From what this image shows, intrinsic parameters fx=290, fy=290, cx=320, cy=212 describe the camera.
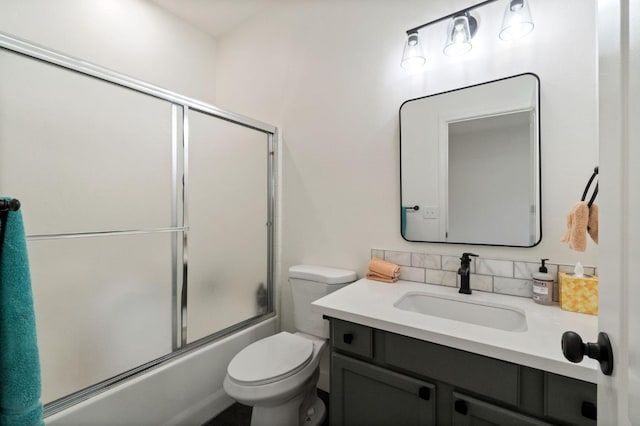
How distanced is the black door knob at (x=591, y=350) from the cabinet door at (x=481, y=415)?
0.47 m

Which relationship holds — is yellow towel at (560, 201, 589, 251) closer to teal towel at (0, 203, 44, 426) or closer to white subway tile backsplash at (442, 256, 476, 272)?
white subway tile backsplash at (442, 256, 476, 272)

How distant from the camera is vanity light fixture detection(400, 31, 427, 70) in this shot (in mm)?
1547

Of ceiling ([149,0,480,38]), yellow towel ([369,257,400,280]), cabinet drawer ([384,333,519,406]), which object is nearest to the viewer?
cabinet drawer ([384,333,519,406])

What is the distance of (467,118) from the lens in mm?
1469

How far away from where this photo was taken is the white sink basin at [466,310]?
1.21 metres

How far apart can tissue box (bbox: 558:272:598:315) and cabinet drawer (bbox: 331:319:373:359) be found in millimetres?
782

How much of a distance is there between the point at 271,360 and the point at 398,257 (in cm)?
87

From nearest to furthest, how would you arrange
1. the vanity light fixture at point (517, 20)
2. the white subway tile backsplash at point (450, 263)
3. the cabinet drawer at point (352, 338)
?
the cabinet drawer at point (352, 338)
the vanity light fixture at point (517, 20)
the white subway tile backsplash at point (450, 263)

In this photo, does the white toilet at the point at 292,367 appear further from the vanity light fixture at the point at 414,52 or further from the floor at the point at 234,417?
the vanity light fixture at the point at 414,52

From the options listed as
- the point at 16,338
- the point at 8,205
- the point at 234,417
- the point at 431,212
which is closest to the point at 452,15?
the point at 431,212

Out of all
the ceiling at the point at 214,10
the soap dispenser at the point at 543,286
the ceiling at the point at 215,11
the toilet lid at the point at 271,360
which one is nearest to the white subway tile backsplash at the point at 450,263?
the soap dispenser at the point at 543,286

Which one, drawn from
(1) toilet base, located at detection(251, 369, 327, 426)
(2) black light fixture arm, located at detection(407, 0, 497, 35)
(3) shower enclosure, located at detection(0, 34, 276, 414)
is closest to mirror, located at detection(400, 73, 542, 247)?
(2) black light fixture arm, located at detection(407, 0, 497, 35)

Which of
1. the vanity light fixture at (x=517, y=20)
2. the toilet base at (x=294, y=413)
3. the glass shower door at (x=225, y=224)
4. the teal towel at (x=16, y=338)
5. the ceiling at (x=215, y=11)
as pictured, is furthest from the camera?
the ceiling at (x=215, y=11)

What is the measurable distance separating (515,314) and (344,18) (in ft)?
6.32
